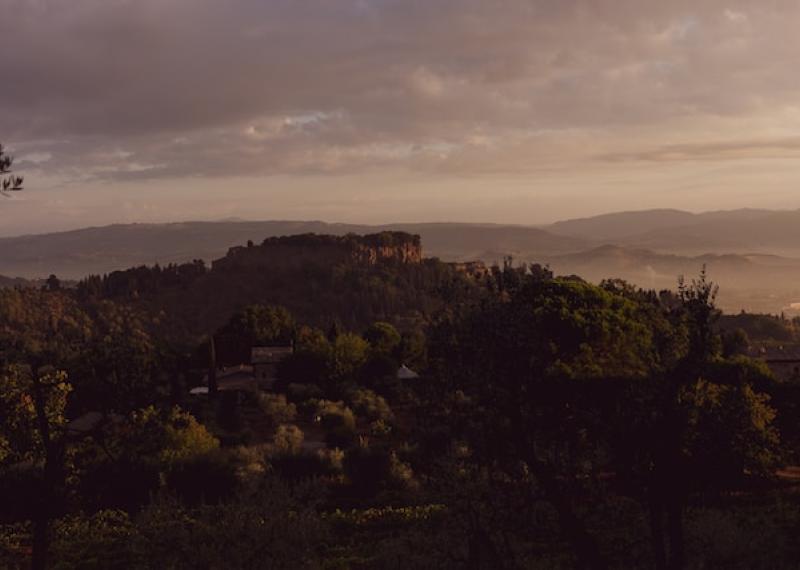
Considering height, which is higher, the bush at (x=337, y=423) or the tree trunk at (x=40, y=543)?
the tree trunk at (x=40, y=543)

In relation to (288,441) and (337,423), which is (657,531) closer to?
(288,441)

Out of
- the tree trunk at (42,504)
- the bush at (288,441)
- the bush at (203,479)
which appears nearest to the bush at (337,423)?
the bush at (288,441)

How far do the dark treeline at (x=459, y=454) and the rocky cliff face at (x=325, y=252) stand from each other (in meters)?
114

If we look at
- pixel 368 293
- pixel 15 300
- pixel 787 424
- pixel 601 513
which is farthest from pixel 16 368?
pixel 15 300

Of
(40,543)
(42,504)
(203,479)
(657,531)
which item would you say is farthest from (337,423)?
(657,531)

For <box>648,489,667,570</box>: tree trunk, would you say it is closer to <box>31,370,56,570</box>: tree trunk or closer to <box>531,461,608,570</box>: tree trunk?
<box>531,461,608,570</box>: tree trunk

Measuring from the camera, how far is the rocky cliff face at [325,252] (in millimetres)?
164750

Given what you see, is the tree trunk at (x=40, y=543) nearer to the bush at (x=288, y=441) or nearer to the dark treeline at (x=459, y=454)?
the dark treeline at (x=459, y=454)

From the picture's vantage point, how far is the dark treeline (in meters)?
12.6

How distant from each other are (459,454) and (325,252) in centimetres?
16374

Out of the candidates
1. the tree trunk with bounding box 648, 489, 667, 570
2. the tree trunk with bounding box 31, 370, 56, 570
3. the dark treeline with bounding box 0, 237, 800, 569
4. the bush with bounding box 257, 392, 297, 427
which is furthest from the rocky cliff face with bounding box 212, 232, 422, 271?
the tree trunk with bounding box 648, 489, 667, 570

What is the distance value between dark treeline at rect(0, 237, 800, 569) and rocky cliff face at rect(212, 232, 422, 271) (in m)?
114

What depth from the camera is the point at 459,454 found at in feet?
51.7

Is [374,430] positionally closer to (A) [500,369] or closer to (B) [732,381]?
(B) [732,381]
